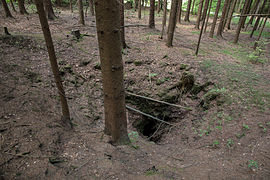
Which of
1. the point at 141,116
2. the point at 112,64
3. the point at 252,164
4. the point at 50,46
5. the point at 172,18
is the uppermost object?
the point at 172,18

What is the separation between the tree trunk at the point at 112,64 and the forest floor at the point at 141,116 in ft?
1.89

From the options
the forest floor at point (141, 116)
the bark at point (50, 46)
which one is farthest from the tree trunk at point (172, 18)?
the bark at point (50, 46)

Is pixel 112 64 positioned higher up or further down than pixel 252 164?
higher up

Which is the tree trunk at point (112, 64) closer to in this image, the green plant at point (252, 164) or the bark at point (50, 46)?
the bark at point (50, 46)

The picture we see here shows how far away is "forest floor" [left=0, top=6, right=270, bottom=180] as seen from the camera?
3.22 m

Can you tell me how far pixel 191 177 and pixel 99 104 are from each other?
440 centimetres

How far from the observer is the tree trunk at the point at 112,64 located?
265 centimetres

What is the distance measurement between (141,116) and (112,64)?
454 cm

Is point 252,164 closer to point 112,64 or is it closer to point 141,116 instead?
point 112,64

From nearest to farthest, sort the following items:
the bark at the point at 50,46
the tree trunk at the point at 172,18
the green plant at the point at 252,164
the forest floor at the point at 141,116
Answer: the bark at the point at 50,46
the forest floor at the point at 141,116
the green plant at the point at 252,164
the tree trunk at the point at 172,18

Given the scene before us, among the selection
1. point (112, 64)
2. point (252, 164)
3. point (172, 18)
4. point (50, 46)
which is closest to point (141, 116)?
point (252, 164)

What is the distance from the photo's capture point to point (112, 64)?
296 cm

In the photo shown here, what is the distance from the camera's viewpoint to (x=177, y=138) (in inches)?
220

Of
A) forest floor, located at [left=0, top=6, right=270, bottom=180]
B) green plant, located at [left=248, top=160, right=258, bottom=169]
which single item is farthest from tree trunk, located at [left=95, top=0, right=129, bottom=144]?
green plant, located at [left=248, top=160, right=258, bottom=169]
